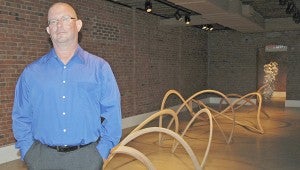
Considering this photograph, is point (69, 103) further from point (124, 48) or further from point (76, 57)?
point (124, 48)

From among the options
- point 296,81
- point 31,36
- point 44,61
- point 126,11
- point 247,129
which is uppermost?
point 126,11

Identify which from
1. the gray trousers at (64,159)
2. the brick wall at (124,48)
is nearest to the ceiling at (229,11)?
the brick wall at (124,48)

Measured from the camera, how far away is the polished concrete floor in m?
5.74

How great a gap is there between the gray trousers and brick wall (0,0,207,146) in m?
4.20

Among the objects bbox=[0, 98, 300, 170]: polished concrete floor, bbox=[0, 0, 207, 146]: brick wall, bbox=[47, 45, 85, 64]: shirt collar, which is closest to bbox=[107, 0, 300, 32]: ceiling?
bbox=[0, 0, 207, 146]: brick wall

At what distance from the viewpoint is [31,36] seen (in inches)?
255

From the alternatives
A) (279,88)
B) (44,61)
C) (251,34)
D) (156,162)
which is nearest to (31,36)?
(156,162)

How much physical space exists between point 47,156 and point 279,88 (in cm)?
1997

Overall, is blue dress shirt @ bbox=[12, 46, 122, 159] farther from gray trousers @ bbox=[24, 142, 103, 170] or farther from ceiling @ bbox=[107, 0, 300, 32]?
ceiling @ bbox=[107, 0, 300, 32]

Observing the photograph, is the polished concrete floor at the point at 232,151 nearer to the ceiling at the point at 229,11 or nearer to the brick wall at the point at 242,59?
the ceiling at the point at 229,11

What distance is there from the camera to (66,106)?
214cm

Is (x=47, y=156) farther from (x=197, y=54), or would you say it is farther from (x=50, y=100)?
(x=197, y=54)

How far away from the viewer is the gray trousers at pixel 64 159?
83.0 inches

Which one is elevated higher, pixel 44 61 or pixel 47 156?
pixel 44 61
